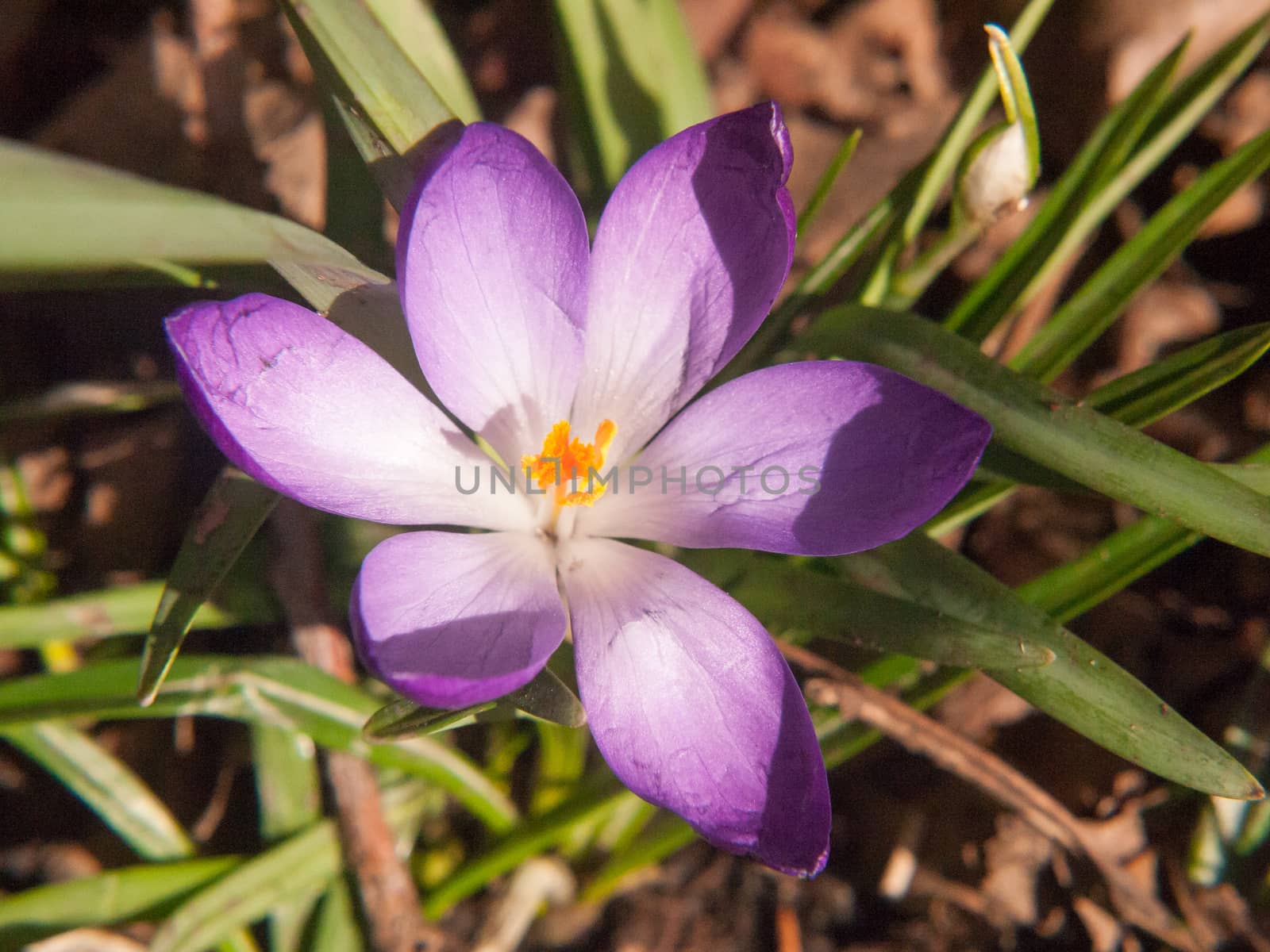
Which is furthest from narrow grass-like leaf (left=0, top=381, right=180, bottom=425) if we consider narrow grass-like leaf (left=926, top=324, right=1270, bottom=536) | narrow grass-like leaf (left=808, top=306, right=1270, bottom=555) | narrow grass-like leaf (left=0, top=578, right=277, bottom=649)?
narrow grass-like leaf (left=926, top=324, right=1270, bottom=536)

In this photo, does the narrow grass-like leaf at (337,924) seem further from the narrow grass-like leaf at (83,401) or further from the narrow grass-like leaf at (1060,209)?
the narrow grass-like leaf at (1060,209)

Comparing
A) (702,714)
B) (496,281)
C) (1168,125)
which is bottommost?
(702,714)

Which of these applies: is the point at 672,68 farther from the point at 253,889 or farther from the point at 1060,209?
the point at 253,889

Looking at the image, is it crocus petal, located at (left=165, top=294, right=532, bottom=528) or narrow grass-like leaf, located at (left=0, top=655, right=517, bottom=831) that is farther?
narrow grass-like leaf, located at (left=0, top=655, right=517, bottom=831)

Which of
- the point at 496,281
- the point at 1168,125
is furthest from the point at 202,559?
the point at 1168,125

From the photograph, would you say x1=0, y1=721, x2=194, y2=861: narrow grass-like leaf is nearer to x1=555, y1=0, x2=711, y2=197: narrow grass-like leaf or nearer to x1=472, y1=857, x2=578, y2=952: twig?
x1=472, y1=857, x2=578, y2=952: twig

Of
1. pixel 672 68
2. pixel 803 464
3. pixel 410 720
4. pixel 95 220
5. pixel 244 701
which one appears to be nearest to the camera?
pixel 95 220

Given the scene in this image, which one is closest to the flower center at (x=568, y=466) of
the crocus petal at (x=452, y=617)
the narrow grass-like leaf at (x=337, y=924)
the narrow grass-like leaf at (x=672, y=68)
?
the crocus petal at (x=452, y=617)
